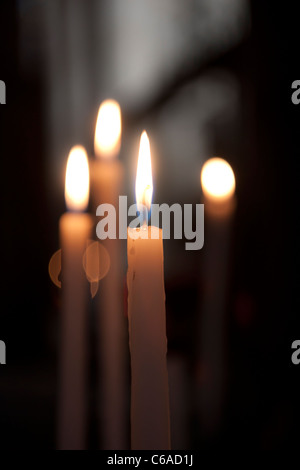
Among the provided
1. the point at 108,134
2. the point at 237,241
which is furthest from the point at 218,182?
the point at 237,241

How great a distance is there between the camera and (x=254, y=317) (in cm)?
58

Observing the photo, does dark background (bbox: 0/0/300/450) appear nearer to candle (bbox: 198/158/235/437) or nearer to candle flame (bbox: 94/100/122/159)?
candle (bbox: 198/158/235/437)

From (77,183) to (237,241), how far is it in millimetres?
394

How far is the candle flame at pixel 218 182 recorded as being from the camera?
37 cm

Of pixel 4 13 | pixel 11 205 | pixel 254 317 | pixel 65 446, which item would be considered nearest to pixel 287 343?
pixel 254 317

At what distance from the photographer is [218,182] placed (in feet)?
1.26

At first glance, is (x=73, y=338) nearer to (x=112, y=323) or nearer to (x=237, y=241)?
(x=112, y=323)

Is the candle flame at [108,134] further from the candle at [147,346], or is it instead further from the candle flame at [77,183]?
the candle at [147,346]

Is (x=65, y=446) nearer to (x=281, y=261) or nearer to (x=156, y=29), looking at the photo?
(x=281, y=261)

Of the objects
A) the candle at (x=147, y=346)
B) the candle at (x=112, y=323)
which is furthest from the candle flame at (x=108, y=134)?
the candle at (x=147, y=346)

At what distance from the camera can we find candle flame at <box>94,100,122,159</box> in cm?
37

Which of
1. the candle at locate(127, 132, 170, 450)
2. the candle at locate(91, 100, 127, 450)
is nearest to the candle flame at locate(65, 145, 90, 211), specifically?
the candle at locate(91, 100, 127, 450)

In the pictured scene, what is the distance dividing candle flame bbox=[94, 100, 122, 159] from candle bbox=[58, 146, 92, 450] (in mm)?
72
